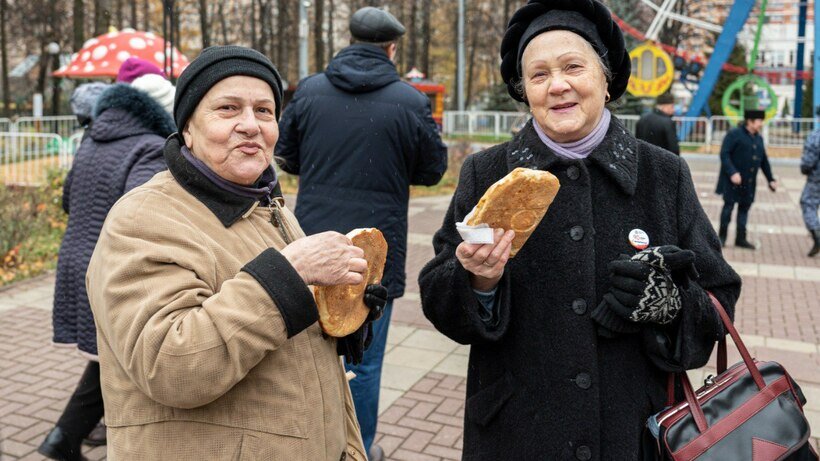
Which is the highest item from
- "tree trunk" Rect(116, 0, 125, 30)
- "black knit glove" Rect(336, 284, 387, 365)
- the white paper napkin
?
"tree trunk" Rect(116, 0, 125, 30)

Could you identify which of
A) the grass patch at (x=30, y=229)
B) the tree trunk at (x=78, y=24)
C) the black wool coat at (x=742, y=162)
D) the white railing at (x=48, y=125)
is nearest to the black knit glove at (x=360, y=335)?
the grass patch at (x=30, y=229)

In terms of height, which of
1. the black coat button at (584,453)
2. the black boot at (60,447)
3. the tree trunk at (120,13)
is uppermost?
the tree trunk at (120,13)

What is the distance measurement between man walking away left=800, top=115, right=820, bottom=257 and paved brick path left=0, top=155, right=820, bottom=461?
38 centimetres

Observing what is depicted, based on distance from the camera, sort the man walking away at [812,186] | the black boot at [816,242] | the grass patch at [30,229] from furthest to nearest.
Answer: the black boot at [816,242]
the man walking away at [812,186]
the grass patch at [30,229]

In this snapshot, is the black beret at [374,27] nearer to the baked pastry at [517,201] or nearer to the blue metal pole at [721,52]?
the baked pastry at [517,201]

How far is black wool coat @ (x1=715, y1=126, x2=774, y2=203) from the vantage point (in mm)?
10047

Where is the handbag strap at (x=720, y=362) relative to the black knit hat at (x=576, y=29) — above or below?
below

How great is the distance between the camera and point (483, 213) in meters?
1.85

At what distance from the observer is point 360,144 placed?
3695 millimetres

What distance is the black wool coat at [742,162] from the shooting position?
33.0 feet

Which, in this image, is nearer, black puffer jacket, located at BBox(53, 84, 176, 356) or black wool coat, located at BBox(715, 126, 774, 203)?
black puffer jacket, located at BBox(53, 84, 176, 356)

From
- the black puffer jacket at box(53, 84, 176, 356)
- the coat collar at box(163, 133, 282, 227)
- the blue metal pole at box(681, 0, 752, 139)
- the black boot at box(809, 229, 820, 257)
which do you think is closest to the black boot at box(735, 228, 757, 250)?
the black boot at box(809, 229, 820, 257)

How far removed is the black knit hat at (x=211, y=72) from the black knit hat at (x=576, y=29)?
74 cm

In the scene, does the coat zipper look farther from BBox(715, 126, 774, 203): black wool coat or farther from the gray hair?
BBox(715, 126, 774, 203): black wool coat
